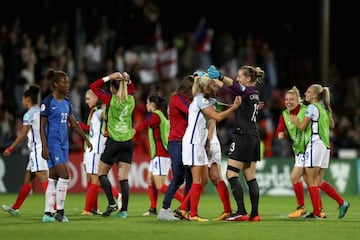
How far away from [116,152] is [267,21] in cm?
1973

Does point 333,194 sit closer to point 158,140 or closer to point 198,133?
point 198,133

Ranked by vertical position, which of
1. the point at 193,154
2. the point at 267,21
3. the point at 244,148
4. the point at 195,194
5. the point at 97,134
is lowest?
the point at 195,194

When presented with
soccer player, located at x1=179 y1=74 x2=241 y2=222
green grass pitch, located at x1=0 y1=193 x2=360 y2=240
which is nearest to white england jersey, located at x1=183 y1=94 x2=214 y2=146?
soccer player, located at x1=179 y1=74 x2=241 y2=222

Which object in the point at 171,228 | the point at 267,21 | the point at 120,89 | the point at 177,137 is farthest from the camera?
the point at 267,21

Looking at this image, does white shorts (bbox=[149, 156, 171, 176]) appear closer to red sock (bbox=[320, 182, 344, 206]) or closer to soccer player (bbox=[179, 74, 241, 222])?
soccer player (bbox=[179, 74, 241, 222])

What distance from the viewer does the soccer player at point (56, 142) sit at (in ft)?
51.3

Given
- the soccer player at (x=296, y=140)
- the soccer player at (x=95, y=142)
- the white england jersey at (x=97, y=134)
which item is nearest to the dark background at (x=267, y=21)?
the soccer player at (x=95, y=142)

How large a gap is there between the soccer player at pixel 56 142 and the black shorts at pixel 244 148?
2637mm

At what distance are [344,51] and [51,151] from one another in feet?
76.7

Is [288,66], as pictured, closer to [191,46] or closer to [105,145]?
[191,46]

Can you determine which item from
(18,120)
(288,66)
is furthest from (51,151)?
(288,66)

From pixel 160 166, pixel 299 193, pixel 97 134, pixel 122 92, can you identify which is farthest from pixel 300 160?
pixel 97 134

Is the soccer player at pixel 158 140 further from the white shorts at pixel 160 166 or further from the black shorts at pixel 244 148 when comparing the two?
the black shorts at pixel 244 148

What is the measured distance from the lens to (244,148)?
628 inches
